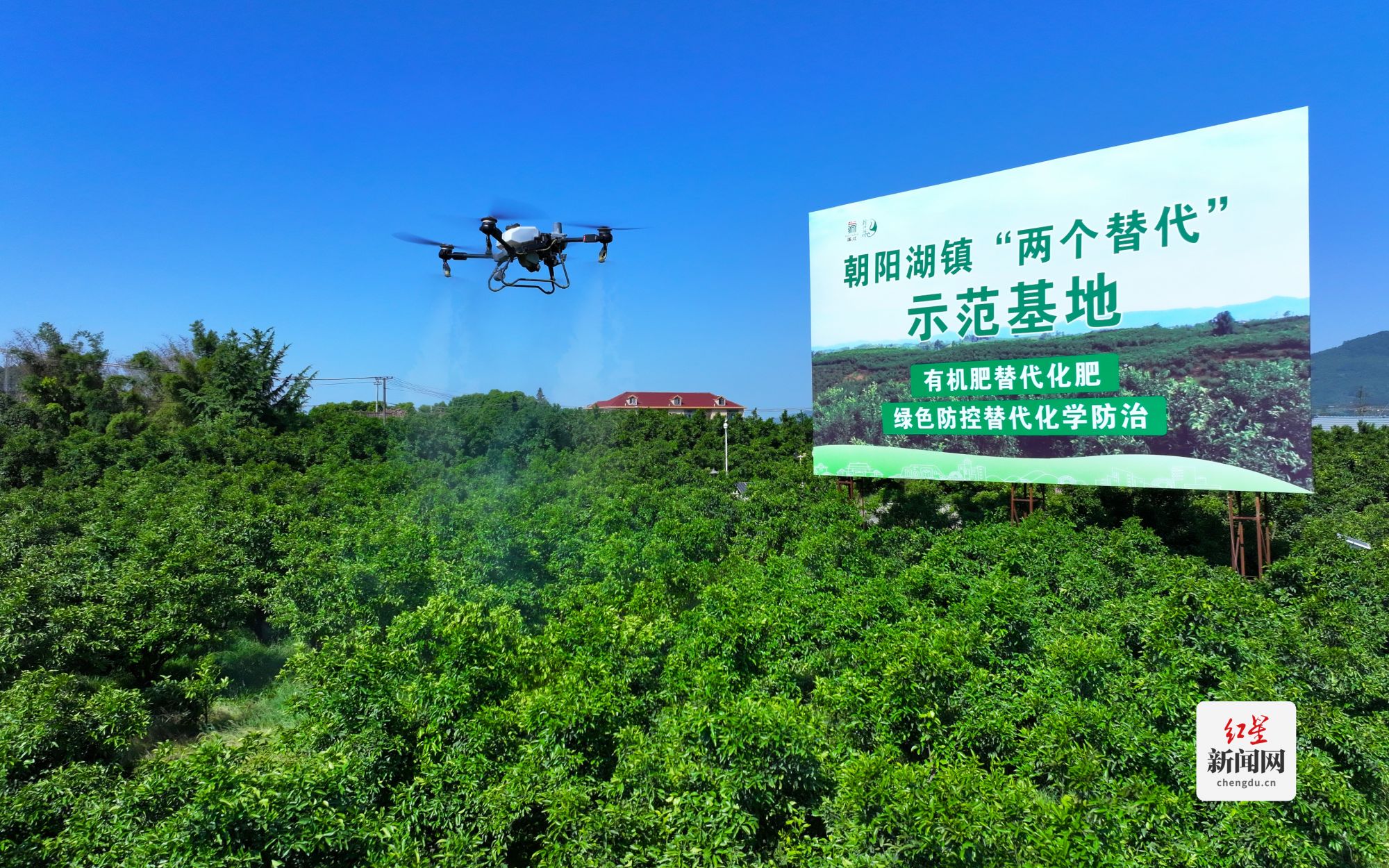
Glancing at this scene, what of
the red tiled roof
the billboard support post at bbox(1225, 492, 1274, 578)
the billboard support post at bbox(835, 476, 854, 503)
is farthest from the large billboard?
the red tiled roof

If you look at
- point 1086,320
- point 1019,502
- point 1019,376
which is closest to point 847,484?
point 1019,502

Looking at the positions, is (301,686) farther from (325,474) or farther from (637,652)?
(325,474)

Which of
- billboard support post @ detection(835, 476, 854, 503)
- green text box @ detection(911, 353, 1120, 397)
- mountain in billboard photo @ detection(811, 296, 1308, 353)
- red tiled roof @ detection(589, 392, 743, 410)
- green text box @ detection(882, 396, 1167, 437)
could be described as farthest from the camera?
red tiled roof @ detection(589, 392, 743, 410)

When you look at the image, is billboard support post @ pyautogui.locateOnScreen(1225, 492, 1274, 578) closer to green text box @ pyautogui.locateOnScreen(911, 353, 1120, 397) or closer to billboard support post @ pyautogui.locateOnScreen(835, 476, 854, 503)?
green text box @ pyautogui.locateOnScreen(911, 353, 1120, 397)

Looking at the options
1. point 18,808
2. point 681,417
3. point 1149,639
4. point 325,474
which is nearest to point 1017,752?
point 1149,639

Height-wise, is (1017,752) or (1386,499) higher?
(1386,499)

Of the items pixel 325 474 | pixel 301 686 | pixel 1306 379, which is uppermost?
pixel 1306 379

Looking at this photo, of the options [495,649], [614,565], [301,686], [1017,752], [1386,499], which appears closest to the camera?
[1017,752]

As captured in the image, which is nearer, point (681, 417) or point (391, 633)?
point (391, 633)
